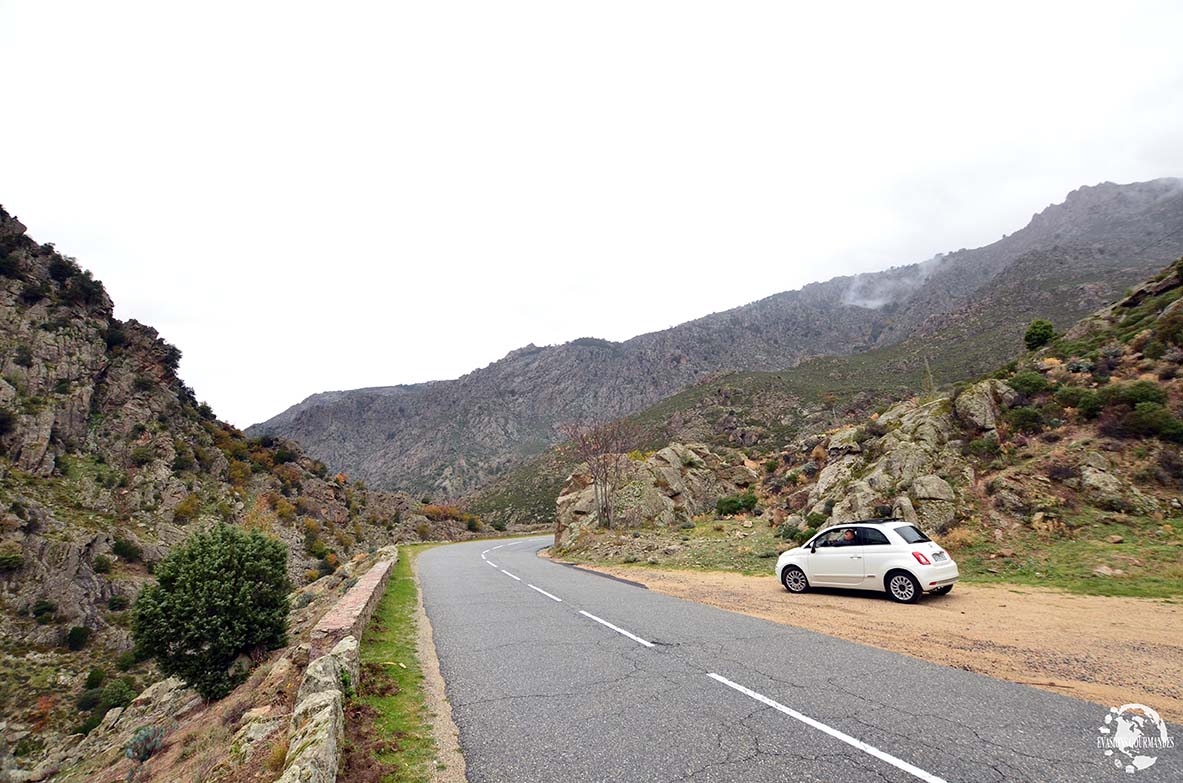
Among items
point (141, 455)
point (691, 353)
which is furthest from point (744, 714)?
point (691, 353)

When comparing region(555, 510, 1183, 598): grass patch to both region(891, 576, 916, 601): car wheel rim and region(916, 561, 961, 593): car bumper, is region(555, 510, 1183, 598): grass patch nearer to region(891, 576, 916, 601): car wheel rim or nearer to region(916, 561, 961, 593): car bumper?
region(916, 561, 961, 593): car bumper

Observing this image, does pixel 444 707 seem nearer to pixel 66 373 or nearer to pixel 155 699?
pixel 155 699

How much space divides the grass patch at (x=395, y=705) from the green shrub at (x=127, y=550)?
92.2 ft

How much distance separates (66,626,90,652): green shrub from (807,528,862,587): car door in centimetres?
3113

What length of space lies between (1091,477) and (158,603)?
2480 centimetres

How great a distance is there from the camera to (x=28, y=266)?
42406 mm

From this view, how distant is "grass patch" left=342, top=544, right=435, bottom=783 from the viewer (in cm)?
455

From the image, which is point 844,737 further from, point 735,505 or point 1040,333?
point 1040,333

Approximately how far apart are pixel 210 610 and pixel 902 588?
49.9 ft

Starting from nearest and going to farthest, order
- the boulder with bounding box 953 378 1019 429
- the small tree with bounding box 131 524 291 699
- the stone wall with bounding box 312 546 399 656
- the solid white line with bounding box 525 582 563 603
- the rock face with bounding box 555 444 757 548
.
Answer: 1. the stone wall with bounding box 312 546 399 656
2. the small tree with bounding box 131 524 291 699
3. the solid white line with bounding box 525 582 563 603
4. the boulder with bounding box 953 378 1019 429
5. the rock face with bounding box 555 444 757 548

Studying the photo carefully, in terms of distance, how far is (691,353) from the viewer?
483 ft

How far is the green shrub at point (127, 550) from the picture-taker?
28891 millimetres

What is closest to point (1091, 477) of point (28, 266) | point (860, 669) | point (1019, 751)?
point (860, 669)

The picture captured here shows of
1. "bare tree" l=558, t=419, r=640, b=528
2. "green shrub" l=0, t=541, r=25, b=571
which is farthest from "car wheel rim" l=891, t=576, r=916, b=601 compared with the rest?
"green shrub" l=0, t=541, r=25, b=571
